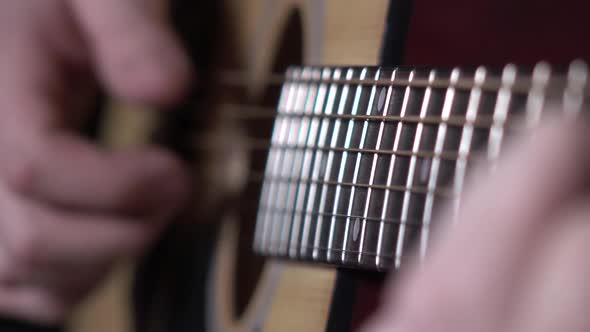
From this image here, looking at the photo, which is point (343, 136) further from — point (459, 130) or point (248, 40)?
point (248, 40)

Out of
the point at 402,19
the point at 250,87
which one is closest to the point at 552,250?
the point at 402,19

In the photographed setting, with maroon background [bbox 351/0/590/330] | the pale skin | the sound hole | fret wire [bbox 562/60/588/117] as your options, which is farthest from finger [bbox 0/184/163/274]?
fret wire [bbox 562/60/588/117]

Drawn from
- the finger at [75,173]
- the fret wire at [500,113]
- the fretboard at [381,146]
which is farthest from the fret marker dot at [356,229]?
the finger at [75,173]

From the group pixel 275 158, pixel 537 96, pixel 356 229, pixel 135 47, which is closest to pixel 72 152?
pixel 135 47

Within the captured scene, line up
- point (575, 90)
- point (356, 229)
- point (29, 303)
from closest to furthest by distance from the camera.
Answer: point (575, 90), point (356, 229), point (29, 303)

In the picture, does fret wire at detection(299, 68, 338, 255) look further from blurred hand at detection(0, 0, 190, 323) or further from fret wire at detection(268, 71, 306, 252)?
blurred hand at detection(0, 0, 190, 323)

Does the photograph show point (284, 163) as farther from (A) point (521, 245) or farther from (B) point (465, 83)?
(A) point (521, 245)

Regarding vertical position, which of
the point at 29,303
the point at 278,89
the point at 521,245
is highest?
the point at 278,89
